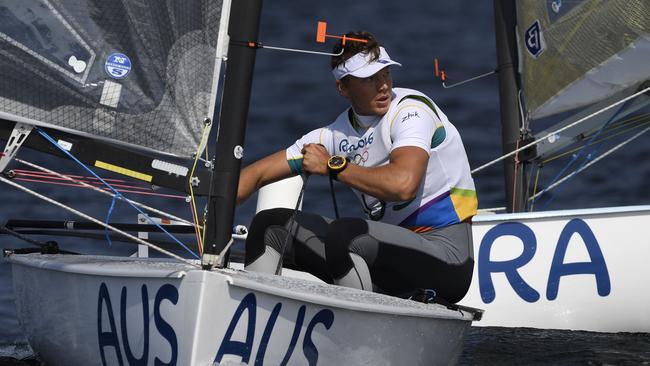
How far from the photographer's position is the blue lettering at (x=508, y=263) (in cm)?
550

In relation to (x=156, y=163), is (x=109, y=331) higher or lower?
lower

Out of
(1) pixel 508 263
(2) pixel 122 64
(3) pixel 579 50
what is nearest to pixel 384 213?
(2) pixel 122 64

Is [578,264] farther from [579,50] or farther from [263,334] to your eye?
[263,334]

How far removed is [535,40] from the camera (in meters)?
6.56

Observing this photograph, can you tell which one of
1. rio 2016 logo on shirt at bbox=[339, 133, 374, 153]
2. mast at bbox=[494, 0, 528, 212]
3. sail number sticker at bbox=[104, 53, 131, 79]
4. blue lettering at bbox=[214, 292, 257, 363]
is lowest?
blue lettering at bbox=[214, 292, 257, 363]

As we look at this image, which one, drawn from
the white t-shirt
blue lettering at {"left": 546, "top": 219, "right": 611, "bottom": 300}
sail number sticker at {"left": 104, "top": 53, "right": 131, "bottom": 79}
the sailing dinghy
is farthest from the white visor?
blue lettering at {"left": 546, "top": 219, "right": 611, "bottom": 300}

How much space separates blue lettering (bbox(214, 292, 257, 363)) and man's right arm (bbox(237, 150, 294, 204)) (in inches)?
35.4

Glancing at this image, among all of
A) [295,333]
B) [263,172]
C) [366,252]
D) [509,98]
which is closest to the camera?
[295,333]

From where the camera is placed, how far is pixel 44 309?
13.3ft

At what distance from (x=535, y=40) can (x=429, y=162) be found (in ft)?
8.76

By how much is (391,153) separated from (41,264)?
1.19 meters

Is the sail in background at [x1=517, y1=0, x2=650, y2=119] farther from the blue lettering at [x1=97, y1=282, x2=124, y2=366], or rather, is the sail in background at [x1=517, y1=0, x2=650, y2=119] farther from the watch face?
the blue lettering at [x1=97, y1=282, x2=124, y2=366]

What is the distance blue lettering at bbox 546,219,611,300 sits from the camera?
214 inches

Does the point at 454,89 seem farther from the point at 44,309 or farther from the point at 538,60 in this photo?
the point at 44,309
